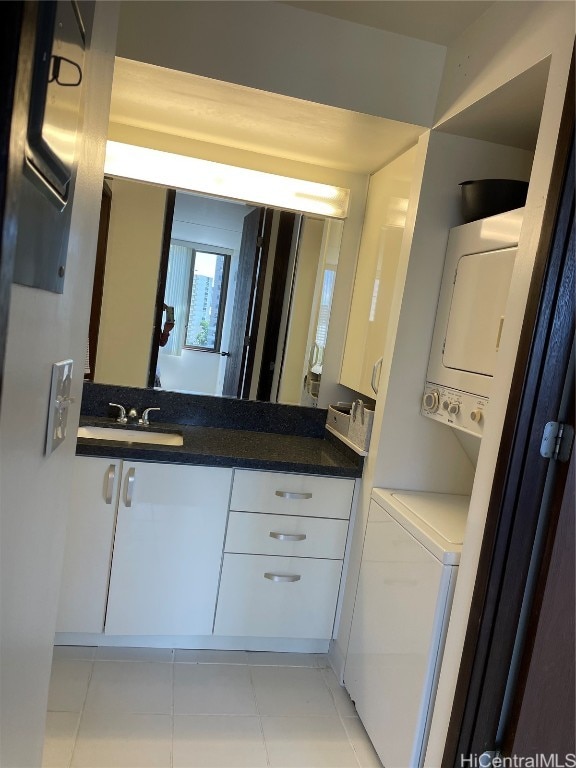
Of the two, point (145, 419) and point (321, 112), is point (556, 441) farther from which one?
point (145, 419)

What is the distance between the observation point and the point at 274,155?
2562mm

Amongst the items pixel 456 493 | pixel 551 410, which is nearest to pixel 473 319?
pixel 551 410

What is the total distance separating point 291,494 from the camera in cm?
223

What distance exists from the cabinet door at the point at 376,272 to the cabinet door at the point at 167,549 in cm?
76

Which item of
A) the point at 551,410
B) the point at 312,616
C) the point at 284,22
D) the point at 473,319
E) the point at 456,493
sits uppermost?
the point at 284,22

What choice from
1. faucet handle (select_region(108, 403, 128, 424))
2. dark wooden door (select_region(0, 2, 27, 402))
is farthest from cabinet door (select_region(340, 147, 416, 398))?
dark wooden door (select_region(0, 2, 27, 402))

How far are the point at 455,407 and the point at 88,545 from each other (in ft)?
4.75

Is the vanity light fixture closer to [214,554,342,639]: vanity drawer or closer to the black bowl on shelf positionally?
the black bowl on shelf

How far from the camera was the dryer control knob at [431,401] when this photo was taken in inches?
77.7

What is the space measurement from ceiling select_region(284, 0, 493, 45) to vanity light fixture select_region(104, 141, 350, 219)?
0.79 m

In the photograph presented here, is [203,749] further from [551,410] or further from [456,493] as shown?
[551,410]

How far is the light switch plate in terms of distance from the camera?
34.6 inches

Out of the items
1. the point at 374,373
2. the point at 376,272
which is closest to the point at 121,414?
the point at 374,373

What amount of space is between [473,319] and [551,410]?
0.55 m
